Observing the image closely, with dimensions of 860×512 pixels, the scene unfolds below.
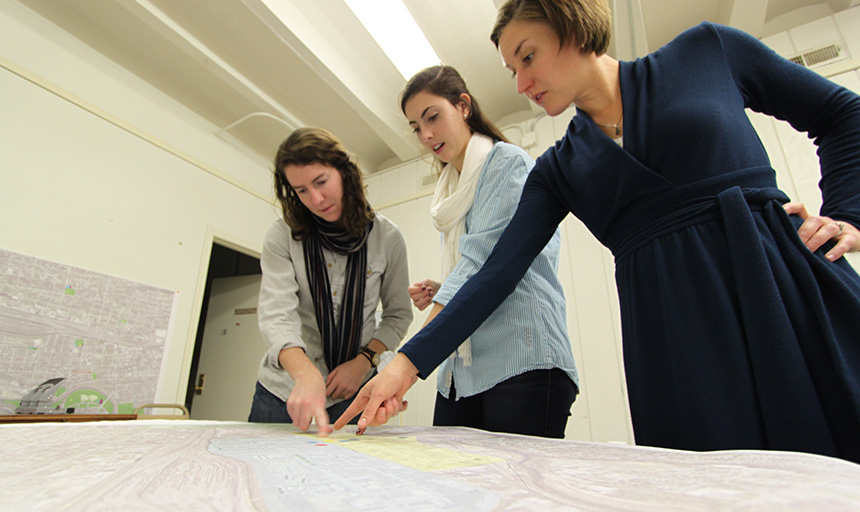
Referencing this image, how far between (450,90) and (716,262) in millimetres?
812

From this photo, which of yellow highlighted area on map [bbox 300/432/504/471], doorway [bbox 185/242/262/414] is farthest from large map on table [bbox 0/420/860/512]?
doorway [bbox 185/242/262/414]

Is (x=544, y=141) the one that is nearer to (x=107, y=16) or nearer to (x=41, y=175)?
(x=107, y=16)

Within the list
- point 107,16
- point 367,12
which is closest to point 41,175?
point 107,16

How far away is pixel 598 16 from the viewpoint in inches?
27.5

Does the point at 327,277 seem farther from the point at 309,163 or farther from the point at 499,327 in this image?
the point at 499,327

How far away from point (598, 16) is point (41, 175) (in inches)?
103

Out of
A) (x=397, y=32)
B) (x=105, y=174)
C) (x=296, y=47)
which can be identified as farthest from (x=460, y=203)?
(x=105, y=174)

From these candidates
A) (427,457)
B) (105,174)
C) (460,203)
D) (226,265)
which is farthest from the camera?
(226,265)

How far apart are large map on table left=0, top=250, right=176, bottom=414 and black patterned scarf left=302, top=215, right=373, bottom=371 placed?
1.71 m

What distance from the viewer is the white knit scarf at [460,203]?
0.95m

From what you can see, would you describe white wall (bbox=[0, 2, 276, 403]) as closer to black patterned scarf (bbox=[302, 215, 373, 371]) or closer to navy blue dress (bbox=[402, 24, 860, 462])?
black patterned scarf (bbox=[302, 215, 373, 371])

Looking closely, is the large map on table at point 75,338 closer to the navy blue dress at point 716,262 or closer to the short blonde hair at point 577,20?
the navy blue dress at point 716,262

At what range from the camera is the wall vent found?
212cm

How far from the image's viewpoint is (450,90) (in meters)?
1.09
